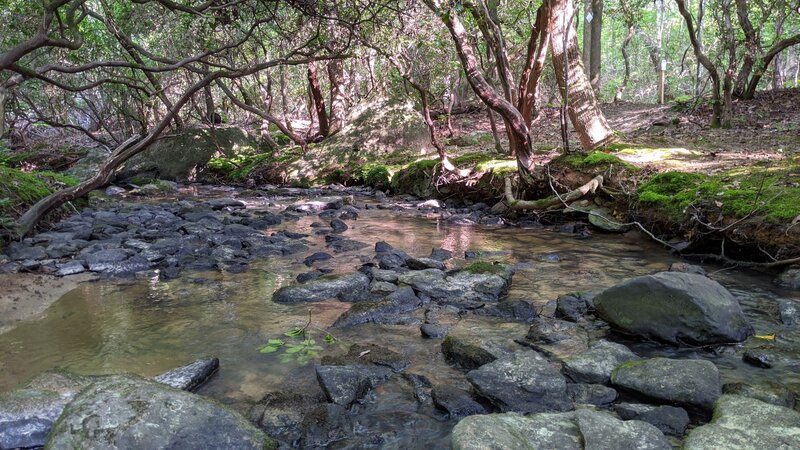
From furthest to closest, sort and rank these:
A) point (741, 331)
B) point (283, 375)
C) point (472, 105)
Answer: point (472, 105), point (741, 331), point (283, 375)

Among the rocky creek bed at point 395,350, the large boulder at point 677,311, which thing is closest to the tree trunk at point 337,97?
the rocky creek bed at point 395,350

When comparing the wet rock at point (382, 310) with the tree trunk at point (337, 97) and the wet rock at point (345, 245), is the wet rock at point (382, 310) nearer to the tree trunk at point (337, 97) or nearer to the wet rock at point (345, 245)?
the wet rock at point (345, 245)

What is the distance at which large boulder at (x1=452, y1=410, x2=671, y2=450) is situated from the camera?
8.04ft

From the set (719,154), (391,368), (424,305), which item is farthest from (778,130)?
(391,368)

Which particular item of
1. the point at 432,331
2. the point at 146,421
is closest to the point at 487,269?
the point at 432,331

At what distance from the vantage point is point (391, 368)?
3.68 metres

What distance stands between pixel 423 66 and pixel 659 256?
325 inches

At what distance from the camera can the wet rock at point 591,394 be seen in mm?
3152

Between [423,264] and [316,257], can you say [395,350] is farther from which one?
[316,257]

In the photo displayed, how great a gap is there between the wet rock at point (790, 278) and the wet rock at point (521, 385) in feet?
11.3

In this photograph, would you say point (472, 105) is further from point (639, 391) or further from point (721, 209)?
point (639, 391)

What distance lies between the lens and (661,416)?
288 centimetres

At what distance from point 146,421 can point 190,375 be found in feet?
3.07

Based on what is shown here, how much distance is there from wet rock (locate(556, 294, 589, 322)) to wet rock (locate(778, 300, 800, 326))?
1545 millimetres
